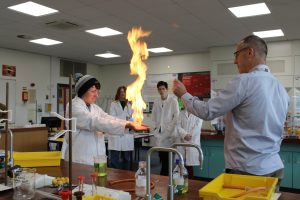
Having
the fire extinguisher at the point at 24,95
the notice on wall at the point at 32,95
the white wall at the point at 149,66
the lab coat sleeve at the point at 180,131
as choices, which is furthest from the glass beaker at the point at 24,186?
the notice on wall at the point at 32,95

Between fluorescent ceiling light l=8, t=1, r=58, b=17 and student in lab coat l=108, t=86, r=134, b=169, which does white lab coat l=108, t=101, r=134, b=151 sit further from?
fluorescent ceiling light l=8, t=1, r=58, b=17

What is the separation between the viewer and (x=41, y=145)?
5.68m

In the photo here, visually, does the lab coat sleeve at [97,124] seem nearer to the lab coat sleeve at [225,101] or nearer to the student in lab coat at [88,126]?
the student in lab coat at [88,126]

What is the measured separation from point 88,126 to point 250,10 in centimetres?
365

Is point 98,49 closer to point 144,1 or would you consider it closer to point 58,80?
point 58,80

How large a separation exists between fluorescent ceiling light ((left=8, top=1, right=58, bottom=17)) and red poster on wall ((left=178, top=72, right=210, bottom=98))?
203 inches

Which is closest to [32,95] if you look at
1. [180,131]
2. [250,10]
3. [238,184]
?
[180,131]

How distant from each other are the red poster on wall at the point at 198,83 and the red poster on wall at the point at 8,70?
16.1 ft

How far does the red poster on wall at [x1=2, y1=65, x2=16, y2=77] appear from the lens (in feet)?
26.7

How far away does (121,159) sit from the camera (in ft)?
21.7

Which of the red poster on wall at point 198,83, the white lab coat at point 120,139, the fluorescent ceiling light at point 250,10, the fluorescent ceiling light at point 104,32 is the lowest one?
the white lab coat at point 120,139

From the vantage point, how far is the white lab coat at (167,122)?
199 inches

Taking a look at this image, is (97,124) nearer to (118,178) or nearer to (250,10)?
(118,178)

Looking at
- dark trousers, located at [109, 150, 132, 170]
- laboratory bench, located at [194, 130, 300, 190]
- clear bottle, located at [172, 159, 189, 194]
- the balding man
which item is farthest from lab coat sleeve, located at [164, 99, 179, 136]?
clear bottle, located at [172, 159, 189, 194]
